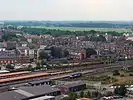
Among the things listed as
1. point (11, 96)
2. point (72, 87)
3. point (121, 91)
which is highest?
point (11, 96)

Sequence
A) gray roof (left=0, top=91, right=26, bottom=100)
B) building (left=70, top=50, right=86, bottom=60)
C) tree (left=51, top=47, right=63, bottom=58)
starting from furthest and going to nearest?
1. tree (left=51, top=47, right=63, bottom=58)
2. building (left=70, top=50, right=86, bottom=60)
3. gray roof (left=0, top=91, right=26, bottom=100)

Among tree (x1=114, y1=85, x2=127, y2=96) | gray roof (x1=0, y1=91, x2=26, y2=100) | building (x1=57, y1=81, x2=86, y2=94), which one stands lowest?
building (x1=57, y1=81, x2=86, y2=94)

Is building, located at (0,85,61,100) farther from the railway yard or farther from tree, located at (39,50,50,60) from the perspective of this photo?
tree, located at (39,50,50,60)

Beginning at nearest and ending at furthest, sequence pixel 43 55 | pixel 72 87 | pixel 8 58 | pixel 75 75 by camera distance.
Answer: pixel 72 87
pixel 75 75
pixel 8 58
pixel 43 55

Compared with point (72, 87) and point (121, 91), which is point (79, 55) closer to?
point (72, 87)

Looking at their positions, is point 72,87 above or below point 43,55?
above

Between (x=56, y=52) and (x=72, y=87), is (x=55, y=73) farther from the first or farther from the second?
(x=56, y=52)

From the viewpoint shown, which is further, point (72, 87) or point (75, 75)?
point (75, 75)

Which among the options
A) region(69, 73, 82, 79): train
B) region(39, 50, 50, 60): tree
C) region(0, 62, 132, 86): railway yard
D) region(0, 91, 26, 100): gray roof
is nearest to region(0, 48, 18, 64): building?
region(39, 50, 50, 60): tree

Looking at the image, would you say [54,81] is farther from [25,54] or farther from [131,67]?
[25,54]

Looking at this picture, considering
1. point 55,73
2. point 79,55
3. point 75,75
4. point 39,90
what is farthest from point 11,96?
point 79,55

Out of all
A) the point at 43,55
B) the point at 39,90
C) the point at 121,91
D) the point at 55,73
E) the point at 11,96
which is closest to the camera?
the point at 11,96

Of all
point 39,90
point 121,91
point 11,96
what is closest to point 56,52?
point 39,90
